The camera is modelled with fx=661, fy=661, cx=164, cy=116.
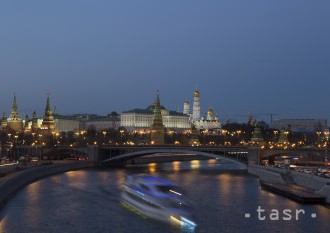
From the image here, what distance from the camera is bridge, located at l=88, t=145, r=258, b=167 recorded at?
67.6m

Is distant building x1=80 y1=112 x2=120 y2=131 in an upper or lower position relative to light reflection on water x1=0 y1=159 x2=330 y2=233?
upper

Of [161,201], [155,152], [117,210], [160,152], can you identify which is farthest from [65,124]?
[161,201]

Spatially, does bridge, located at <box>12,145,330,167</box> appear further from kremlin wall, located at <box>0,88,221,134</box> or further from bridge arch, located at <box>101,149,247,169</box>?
kremlin wall, located at <box>0,88,221,134</box>

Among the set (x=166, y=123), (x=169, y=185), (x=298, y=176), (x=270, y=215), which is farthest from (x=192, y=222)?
(x=166, y=123)

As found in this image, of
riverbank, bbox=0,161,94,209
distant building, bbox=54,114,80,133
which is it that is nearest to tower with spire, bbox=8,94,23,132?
distant building, bbox=54,114,80,133

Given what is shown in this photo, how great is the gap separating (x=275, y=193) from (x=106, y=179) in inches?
612

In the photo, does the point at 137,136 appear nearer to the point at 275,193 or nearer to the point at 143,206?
the point at 275,193

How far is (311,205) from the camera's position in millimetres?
35250

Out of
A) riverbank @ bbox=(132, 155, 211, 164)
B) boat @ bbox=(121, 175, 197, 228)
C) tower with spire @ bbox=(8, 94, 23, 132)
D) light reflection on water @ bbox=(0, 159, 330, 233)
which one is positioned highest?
tower with spire @ bbox=(8, 94, 23, 132)

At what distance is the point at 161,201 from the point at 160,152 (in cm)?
4102

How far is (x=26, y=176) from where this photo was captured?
4753 centimetres

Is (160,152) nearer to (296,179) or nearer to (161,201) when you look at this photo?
(296,179)

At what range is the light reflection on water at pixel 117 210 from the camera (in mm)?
28016

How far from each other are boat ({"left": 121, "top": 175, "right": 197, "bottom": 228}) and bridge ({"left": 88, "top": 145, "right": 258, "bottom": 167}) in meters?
35.5
